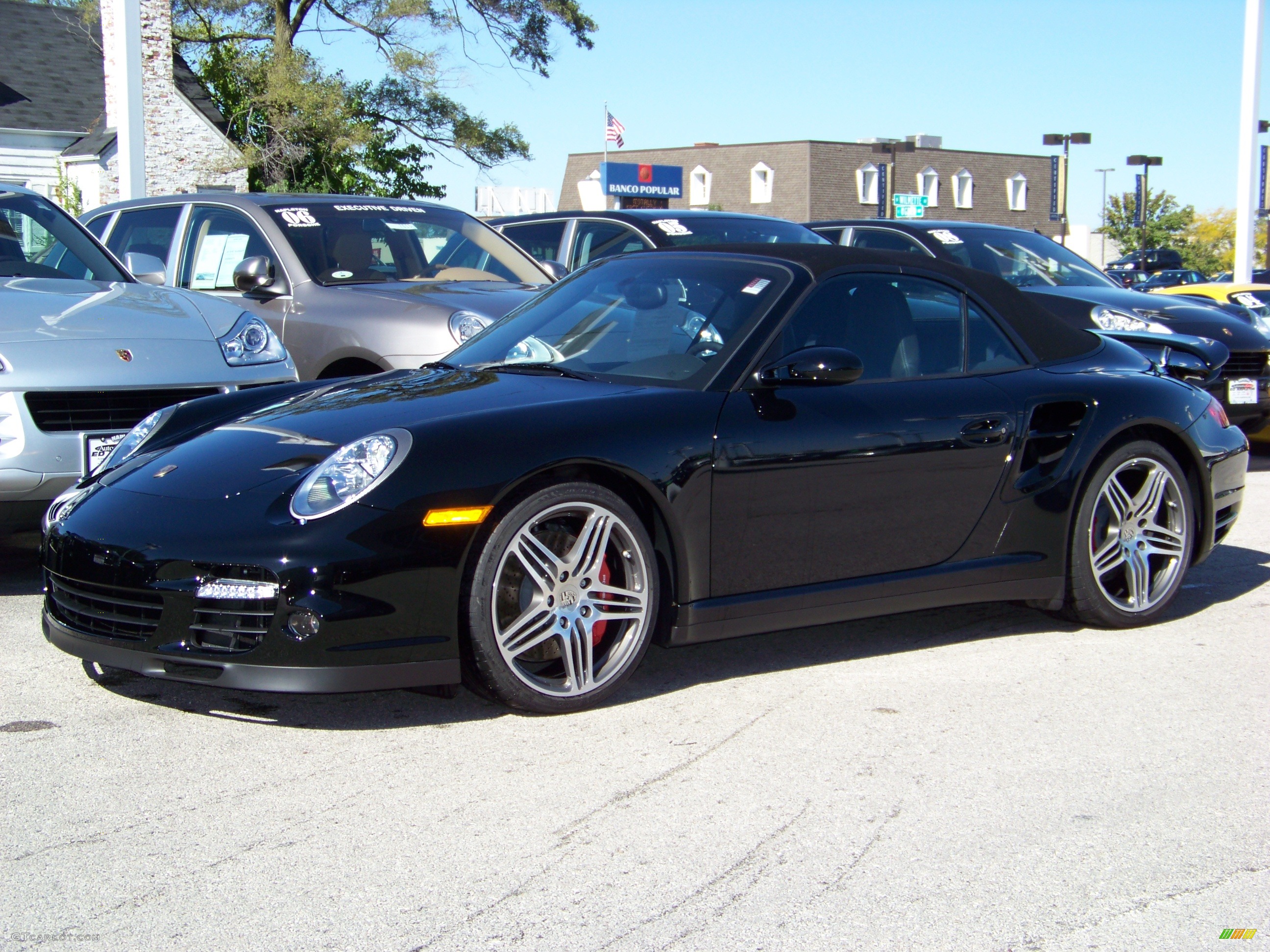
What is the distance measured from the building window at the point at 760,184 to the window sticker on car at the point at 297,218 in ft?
200

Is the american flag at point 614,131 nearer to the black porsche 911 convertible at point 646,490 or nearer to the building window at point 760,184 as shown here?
the building window at point 760,184

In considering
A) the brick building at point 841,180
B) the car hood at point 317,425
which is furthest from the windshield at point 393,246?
the brick building at point 841,180

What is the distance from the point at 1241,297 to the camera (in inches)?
450

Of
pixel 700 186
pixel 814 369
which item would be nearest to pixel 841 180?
pixel 700 186

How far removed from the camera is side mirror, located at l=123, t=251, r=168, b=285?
675 centimetres

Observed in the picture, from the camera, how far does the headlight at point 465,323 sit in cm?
670

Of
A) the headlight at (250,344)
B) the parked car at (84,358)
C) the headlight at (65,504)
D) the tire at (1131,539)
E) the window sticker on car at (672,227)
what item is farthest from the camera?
the window sticker on car at (672,227)

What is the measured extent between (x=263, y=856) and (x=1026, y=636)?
3.07 m

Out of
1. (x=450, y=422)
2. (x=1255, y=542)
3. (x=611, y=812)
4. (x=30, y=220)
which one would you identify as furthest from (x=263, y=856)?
(x=1255, y=542)

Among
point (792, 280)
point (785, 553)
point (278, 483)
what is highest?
point (792, 280)

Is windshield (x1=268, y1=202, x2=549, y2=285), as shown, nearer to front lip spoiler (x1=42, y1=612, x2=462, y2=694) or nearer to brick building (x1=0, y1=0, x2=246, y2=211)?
front lip spoiler (x1=42, y1=612, x2=462, y2=694)

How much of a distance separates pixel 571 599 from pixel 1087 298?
6.53 meters

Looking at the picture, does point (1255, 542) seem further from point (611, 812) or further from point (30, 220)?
point (30, 220)

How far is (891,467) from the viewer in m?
4.32
